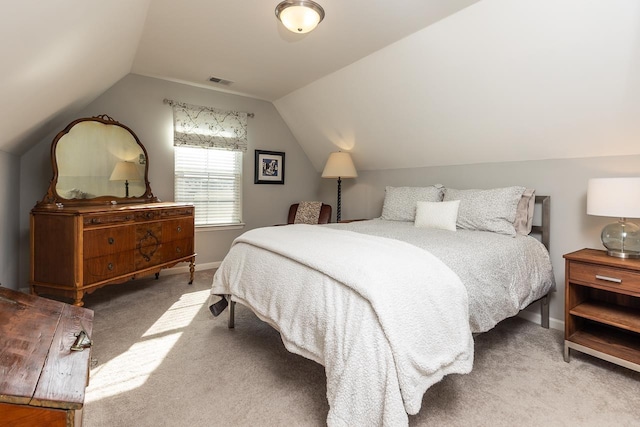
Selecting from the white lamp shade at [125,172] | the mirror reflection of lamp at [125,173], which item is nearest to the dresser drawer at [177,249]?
the mirror reflection of lamp at [125,173]

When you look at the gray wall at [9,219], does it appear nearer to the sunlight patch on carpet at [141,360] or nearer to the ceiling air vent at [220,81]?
the sunlight patch on carpet at [141,360]

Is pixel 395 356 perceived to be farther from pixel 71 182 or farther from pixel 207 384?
pixel 71 182

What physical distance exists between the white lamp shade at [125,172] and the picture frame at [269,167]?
1522 mm

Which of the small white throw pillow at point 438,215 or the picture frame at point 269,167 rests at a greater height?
the picture frame at point 269,167

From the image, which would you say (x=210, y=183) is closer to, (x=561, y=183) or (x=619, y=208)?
(x=561, y=183)

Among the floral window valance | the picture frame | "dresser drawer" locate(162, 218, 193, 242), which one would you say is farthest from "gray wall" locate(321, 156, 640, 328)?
"dresser drawer" locate(162, 218, 193, 242)

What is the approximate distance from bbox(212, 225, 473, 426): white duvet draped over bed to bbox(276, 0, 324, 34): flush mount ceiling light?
4.72ft

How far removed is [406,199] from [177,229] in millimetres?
2396

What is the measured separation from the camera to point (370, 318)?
1.36 m

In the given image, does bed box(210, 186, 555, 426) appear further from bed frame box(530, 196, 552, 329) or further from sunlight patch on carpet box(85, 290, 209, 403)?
sunlight patch on carpet box(85, 290, 209, 403)

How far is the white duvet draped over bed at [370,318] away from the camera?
1.29m

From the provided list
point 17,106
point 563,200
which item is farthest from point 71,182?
point 563,200

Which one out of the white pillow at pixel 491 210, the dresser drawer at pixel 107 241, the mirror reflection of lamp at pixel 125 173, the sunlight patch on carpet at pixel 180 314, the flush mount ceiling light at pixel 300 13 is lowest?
the sunlight patch on carpet at pixel 180 314

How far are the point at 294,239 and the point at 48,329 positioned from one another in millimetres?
1330
